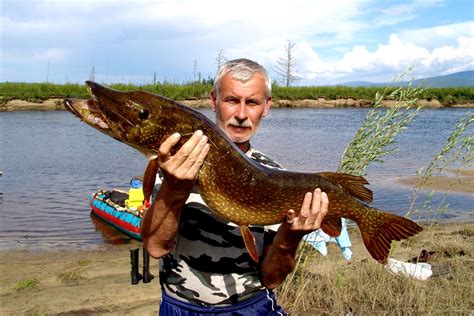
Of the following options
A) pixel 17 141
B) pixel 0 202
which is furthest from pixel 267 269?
pixel 17 141

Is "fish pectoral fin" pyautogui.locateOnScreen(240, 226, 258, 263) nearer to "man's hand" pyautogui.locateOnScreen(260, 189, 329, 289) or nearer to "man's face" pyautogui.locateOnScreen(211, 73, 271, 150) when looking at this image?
"man's hand" pyautogui.locateOnScreen(260, 189, 329, 289)

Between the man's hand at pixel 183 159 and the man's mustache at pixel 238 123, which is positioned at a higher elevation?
the man's mustache at pixel 238 123

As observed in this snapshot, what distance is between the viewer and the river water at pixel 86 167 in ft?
35.2

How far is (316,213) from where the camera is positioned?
2.53 meters

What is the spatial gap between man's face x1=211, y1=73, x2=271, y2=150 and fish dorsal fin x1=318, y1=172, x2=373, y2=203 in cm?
53

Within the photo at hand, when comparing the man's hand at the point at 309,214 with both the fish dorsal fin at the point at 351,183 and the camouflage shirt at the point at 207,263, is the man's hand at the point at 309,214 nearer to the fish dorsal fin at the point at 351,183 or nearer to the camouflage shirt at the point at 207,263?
the fish dorsal fin at the point at 351,183

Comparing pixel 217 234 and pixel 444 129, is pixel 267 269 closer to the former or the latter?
pixel 217 234

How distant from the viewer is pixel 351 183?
275cm

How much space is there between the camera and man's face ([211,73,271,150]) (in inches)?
107

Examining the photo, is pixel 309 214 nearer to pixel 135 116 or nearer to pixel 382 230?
pixel 382 230

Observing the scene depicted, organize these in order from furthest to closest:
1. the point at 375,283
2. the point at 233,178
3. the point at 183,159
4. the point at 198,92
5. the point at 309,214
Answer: the point at 198,92, the point at 375,283, the point at 309,214, the point at 233,178, the point at 183,159

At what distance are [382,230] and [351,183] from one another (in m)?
0.34

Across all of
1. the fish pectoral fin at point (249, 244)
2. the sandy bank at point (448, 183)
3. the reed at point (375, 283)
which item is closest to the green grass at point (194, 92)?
the sandy bank at point (448, 183)

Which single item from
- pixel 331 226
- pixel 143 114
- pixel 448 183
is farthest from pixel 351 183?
pixel 448 183
